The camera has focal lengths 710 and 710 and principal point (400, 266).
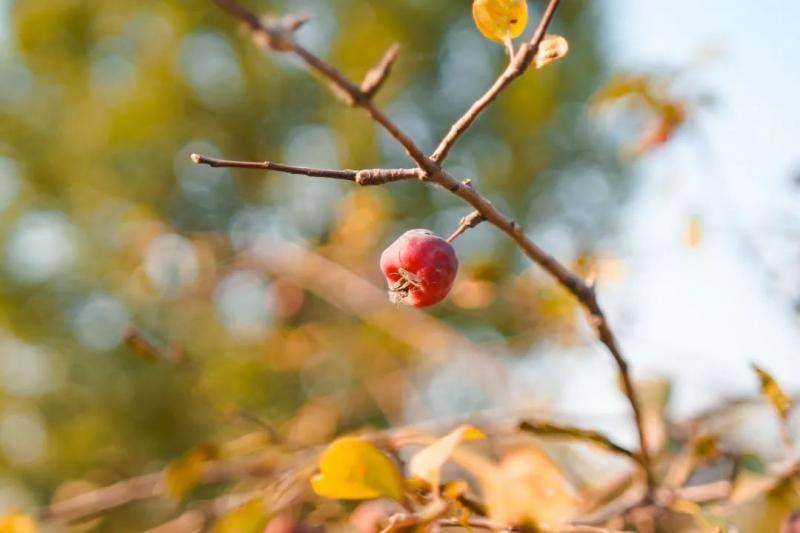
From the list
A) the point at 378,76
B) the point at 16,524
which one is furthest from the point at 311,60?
the point at 16,524

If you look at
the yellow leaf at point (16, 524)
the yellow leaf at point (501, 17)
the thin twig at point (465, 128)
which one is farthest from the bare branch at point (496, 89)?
the yellow leaf at point (16, 524)

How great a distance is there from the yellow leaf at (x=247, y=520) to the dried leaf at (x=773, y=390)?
0.41 metres

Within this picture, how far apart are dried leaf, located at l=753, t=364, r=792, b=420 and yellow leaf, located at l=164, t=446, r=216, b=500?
0.59 metres

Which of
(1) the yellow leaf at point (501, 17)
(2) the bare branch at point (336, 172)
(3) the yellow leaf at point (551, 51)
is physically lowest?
(2) the bare branch at point (336, 172)

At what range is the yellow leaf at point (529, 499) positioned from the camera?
419 millimetres

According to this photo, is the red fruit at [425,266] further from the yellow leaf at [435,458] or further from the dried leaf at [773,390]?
the dried leaf at [773,390]

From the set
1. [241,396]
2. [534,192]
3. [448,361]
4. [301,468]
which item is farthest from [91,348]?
[301,468]

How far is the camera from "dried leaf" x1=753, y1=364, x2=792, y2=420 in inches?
22.3

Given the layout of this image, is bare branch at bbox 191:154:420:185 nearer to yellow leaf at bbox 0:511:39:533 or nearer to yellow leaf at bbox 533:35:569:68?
yellow leaf at bbox 533:35:569:68

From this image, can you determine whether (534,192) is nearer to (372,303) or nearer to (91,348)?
(91,348)

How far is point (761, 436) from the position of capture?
2525 mm

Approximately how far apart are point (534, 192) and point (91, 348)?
3930 mm

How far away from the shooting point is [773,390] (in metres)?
0.57

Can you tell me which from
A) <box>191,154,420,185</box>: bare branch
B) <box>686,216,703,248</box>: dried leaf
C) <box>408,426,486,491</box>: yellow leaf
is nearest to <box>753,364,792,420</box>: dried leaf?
<box>408,426,486,491</box>: yellow leaf
